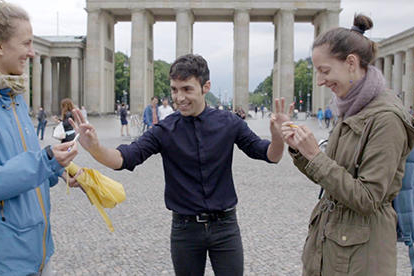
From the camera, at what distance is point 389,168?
6.96 feet

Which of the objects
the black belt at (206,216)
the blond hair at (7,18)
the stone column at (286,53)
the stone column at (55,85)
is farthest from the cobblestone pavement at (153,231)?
the stone column at (55,85)

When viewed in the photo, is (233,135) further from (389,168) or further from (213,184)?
(389,168)

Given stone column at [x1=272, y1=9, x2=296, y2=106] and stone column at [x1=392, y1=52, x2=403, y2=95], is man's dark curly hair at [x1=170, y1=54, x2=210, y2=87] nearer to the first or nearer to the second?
stone column at [x1=272, y1=9, x2=296, y2=106]

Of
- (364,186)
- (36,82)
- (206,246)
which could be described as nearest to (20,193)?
(206,246)

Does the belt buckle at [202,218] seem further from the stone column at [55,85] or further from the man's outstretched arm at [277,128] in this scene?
the stone column at [55,85]

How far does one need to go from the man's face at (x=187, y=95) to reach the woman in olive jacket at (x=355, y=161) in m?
0.65

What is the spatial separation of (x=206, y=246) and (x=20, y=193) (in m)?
1.14

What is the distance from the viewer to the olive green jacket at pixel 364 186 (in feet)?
6.96

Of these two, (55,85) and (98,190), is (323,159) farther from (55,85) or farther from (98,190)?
(55,85)

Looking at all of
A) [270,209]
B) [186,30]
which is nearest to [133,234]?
[270,209]

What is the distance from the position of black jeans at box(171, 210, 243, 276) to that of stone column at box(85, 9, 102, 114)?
51.2 meters

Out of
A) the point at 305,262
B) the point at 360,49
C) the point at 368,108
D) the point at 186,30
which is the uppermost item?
the point at 186,30

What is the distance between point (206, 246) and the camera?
9.27ft

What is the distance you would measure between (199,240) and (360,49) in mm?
1371
